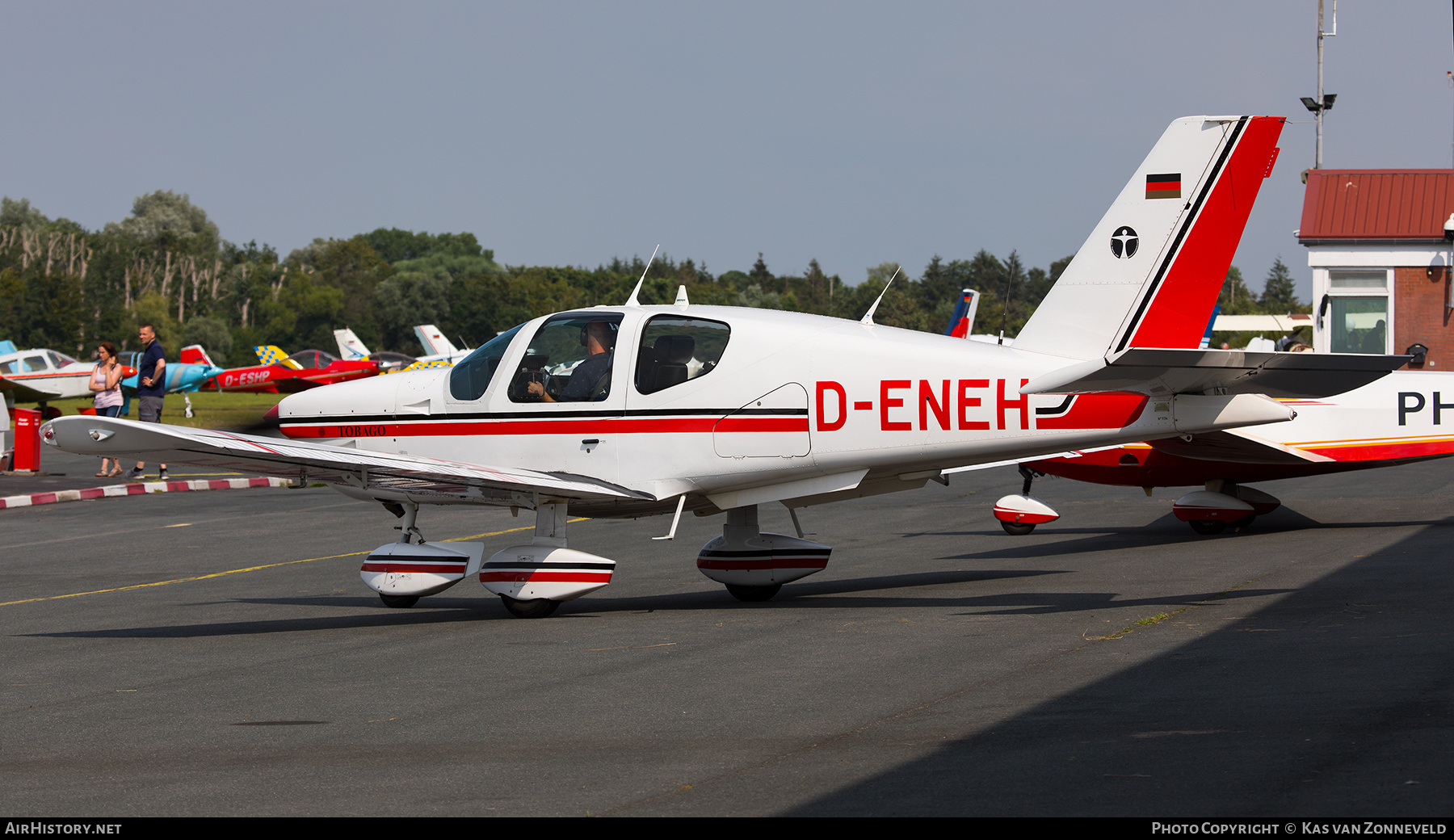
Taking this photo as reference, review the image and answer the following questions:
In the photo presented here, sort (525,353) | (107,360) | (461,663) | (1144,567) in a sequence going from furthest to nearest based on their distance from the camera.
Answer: (107,360) < (1144,567) < (525,353) < (461,663)

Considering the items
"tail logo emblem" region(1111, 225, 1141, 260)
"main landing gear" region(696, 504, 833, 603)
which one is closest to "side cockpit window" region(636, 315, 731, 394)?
"main landing gear" region(696, 504, 833, 603)

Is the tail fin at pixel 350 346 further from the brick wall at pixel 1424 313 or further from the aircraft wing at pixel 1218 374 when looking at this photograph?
the aircraft wing at pixel 1218 374

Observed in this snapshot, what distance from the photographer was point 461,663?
8031 millimetres

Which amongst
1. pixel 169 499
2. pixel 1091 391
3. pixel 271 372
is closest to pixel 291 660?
pixel 1091 391

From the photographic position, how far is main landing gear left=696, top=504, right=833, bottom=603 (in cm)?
1048

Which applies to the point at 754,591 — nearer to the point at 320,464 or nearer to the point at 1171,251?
the point at 320,464

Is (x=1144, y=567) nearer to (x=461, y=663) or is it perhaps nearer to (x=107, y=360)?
(x=461, y=663)

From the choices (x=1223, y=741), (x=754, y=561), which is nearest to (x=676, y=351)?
(x=754, y=561)

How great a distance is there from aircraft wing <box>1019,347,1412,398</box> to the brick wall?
30120mm

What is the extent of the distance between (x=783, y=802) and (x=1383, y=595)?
6490 mm

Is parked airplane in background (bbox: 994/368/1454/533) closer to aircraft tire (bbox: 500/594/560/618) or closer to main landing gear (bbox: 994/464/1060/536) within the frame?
main landing gear (bbox: 994/464/1060/536)

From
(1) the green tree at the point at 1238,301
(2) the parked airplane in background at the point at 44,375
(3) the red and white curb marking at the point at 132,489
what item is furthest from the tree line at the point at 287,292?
(3) the red and white curb marking at the point at 132,489

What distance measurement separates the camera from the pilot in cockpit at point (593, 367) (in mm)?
10047

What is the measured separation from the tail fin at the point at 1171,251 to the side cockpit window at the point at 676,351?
91.8 inches
